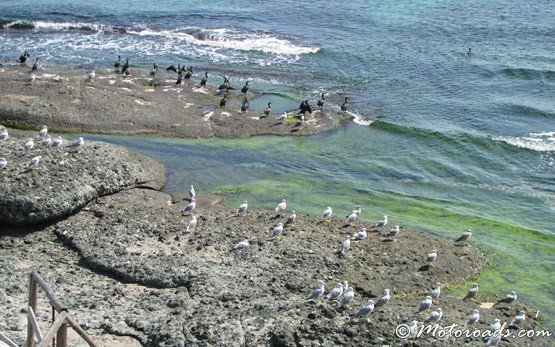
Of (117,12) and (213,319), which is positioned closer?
(213,319)

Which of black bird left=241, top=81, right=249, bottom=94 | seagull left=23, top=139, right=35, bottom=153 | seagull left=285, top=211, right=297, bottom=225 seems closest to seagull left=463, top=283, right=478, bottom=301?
seagull left=285, top=211, right=297, bottom=225

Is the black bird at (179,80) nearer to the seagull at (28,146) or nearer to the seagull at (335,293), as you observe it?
the seagull at (28,146)

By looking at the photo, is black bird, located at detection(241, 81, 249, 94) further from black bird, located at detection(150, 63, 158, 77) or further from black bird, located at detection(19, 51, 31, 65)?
black bird, located at detection(19, 51, 31, 65)

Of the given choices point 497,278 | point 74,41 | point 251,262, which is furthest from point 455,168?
point 74,41

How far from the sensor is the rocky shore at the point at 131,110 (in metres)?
37.9

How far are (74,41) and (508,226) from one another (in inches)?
1528

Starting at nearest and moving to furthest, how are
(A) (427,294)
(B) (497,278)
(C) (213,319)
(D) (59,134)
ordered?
(C) (213,319), (A) (427,294), (B) (497,278), (D) (59,134)

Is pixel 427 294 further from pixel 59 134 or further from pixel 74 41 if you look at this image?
pixel 74 41

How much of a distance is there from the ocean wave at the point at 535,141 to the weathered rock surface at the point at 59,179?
20544 millimetres

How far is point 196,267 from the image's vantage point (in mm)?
22953

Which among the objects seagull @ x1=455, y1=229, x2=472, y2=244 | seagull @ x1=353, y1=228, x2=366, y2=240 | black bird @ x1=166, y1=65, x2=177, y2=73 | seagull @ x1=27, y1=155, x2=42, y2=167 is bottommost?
seagull @ x1=455, y1=229, x2=472, y2=244

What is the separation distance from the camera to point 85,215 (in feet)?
87.5

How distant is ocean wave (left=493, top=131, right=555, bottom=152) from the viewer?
39.9m

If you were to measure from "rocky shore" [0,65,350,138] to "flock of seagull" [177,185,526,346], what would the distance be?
9349 millimetres
